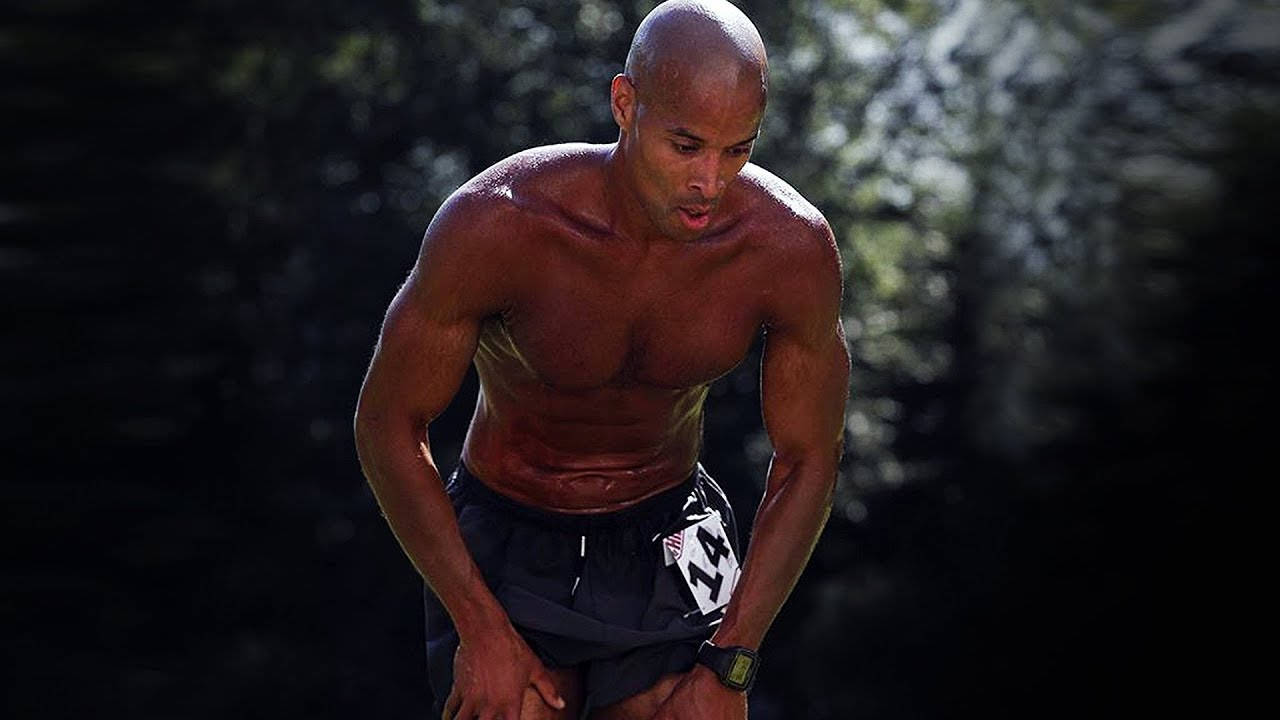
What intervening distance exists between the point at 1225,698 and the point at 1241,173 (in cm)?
251

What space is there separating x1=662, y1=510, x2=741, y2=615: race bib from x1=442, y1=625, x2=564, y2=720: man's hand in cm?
35

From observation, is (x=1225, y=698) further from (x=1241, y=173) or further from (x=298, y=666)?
(x=298, y=666)

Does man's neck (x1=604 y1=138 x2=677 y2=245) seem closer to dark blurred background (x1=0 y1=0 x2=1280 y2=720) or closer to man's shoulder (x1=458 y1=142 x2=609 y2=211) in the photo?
man's shoulder (x1=458 y1=142 x2=609 y2=211)

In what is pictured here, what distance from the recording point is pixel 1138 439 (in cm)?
986

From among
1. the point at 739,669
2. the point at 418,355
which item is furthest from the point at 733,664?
the point at 418,355

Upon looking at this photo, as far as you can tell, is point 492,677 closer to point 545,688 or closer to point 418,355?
point 545,688

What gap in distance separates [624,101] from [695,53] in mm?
188

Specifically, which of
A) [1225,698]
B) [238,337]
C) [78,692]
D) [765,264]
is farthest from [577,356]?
[238,337]

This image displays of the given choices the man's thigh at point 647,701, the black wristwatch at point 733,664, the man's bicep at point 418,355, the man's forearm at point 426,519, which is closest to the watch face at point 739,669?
the black wristwatch at point 733,664

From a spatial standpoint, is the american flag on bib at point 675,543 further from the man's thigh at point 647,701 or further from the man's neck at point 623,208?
the man's neck at point 623,208

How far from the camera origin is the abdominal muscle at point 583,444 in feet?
11.2

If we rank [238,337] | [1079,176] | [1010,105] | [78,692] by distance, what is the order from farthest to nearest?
[1010,105] < [1079,176] < [238,337] < [78,692]

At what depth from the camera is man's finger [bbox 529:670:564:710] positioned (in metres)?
3.29

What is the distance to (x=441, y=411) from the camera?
3.23m
